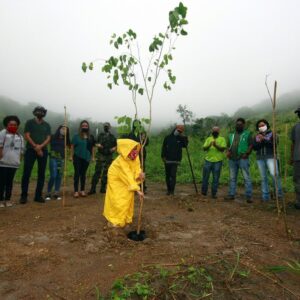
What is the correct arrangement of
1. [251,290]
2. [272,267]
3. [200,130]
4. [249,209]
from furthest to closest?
[200,130] < [249,209] < [272,267] < [251,290]

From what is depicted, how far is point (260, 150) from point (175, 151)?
2.02m

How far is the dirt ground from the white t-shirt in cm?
87

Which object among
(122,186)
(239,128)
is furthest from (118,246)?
(239,128)

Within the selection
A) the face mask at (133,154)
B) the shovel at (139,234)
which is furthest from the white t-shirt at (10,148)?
the shovel at (139,234)

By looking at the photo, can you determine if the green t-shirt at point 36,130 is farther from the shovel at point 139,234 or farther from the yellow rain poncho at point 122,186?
the shovel at point 139,234

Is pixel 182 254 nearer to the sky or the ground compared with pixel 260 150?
nearer to the ground

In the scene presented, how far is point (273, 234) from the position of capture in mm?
4879

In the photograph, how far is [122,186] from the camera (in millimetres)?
4984

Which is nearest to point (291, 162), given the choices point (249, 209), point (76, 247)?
point (249, 209)

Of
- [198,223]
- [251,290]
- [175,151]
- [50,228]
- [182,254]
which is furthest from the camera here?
[175,151]

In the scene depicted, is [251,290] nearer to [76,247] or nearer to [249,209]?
[76,247]

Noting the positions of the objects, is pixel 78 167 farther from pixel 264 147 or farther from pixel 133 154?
pixel 264 147

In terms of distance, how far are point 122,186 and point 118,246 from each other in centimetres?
104

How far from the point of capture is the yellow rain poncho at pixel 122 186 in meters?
4.89
